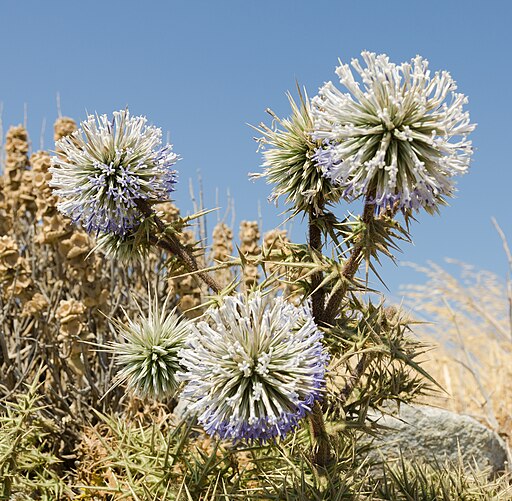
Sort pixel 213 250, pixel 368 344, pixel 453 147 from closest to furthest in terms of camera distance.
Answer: pixel 453 147 < pixel 368 344 < pixel 213 250

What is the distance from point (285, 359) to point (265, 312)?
5.1 inches

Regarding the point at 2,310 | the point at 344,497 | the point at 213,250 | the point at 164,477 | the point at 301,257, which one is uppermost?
the point at 213,250


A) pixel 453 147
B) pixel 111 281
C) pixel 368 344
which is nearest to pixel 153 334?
pixel 368 344

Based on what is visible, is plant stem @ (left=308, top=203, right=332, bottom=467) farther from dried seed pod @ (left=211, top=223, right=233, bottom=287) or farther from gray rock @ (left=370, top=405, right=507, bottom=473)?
dried seed pod @ (left=211, top=223, right=233, bottom=287)

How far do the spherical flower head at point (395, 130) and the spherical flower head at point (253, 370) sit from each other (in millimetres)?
403

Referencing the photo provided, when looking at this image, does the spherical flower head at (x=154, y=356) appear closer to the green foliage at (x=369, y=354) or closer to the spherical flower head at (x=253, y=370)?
the spherical flower head at (x=253, y=370)

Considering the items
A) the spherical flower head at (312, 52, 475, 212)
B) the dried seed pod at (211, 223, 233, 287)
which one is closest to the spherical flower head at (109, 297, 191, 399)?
the spherical flower head at (312, 52, 475, 212)

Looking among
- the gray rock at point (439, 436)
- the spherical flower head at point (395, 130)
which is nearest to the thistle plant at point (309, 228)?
the spherical flower head at point (395, 130)

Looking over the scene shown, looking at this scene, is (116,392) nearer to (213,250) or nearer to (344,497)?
(213,250)

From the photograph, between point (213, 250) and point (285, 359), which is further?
point (213, 250)

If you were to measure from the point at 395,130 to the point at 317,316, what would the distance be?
2.23 feet

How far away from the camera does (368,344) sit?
6.75ft

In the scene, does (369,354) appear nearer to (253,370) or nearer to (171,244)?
(253,370)

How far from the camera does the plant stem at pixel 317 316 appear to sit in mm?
2164
